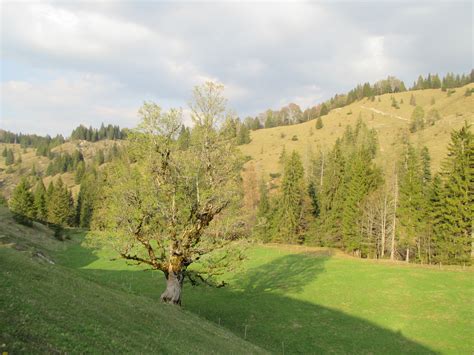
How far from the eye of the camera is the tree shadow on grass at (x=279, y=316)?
3347cm

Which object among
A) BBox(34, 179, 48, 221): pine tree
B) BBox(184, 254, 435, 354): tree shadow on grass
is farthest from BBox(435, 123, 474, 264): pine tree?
BBox(34, 179, 48, 221): pine tree

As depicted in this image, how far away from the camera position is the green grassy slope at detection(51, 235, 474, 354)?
3431 cm

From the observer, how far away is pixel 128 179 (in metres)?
32.8

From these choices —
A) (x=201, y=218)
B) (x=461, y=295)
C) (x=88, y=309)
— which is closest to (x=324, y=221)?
(x=461, y=295)

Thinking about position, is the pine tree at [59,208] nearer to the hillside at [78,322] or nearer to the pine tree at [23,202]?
the pine tree at [23,202]

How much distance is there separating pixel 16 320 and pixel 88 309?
5507 mm

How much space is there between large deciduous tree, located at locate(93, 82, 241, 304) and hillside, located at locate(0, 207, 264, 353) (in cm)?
705

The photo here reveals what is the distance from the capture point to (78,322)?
48.1 ft

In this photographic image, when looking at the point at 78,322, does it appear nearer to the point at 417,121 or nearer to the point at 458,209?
the point at 458,209

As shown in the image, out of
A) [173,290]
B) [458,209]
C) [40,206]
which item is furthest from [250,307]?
[40,206]

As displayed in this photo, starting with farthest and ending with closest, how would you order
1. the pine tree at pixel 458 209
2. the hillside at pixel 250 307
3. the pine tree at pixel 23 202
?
1. the pine tree at pixel 23 202
2. the pine tree at pixel 458 209
3. the hillside at pixel 250 307

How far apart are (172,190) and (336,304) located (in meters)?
26.3

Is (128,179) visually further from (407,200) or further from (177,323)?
(407,200)

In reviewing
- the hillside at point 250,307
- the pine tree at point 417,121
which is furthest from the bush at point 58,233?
the pine tree at point 417,121
